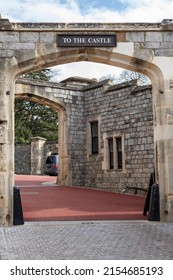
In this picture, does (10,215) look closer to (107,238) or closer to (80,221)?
(80,221)

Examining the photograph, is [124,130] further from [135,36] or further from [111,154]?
[135,36]

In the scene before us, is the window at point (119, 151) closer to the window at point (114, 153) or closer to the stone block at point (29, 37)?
the window at point (114, 153)

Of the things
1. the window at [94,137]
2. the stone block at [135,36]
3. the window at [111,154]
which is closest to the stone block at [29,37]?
the stone block at [135,36]

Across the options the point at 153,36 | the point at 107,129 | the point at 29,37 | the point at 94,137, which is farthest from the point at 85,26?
the point at 94,137

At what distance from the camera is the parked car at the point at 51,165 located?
80.2ft

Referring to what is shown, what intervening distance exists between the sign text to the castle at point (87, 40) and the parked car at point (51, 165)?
635 inches

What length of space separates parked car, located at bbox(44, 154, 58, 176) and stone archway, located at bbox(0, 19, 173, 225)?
15.9 meters

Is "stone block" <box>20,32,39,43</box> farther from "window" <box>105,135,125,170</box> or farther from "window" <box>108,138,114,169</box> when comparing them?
"window" <box>108,138,114,169</box>

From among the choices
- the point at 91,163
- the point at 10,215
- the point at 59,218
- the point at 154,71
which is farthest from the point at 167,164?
the point at 91,163

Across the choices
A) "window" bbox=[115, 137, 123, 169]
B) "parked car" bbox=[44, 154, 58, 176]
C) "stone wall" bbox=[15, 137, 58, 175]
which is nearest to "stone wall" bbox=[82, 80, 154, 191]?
"window" bbox=[115, 137, 123, 169]

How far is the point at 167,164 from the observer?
845 centimetres

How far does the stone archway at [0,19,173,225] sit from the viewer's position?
8211 millimetres

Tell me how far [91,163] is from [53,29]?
10531 mm

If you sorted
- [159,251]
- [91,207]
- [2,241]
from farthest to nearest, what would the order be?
[91,207] → [2,241] → [159,251]
